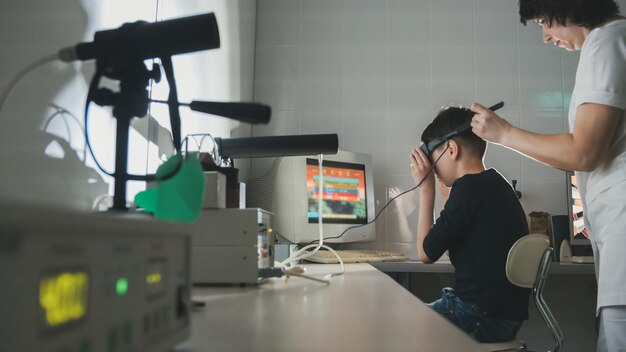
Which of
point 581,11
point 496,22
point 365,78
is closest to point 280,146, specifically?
point 581,11

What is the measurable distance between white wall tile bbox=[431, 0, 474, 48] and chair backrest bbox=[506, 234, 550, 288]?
181cm

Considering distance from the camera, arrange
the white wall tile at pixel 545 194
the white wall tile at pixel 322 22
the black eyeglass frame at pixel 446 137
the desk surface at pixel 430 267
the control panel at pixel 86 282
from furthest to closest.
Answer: the white wall tile at pixel 322 22, the white wall tile at pixel 545 194, the desk surface at pixel 430 267, the black eyeglass frame at pixel 446 137, the control panel at pixel 86 282

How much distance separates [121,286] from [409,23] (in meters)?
2.94

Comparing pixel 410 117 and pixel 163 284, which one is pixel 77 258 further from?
pixel 410 117

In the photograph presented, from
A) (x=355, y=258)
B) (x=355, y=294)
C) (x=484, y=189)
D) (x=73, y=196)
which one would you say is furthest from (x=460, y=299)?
(x=73, y=196)

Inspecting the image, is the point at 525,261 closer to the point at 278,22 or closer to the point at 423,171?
the point at 423,171

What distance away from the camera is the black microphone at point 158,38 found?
1.98 ft

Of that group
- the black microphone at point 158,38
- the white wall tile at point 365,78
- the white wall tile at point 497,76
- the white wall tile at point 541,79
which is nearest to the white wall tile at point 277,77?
the white wall tile at point 365,78

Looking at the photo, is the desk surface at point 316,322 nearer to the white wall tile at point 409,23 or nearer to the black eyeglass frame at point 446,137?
the black eyeglass frame at point 446,137

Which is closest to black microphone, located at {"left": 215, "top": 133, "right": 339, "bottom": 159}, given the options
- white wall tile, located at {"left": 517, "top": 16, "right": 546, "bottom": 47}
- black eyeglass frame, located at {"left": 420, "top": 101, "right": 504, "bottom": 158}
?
black eyeglass frame, located at {"left": 420, "top": 101, "right": 504, "bottom": 158}

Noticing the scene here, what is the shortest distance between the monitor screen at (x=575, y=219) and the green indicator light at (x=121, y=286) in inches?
99.6

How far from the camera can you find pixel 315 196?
238cm

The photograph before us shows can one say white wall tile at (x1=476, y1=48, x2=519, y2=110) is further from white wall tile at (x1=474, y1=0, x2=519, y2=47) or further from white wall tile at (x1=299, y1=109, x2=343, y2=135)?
white wall tile at (x1=299, y1=109, x2=343, y2=135)

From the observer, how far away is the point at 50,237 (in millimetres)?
272
